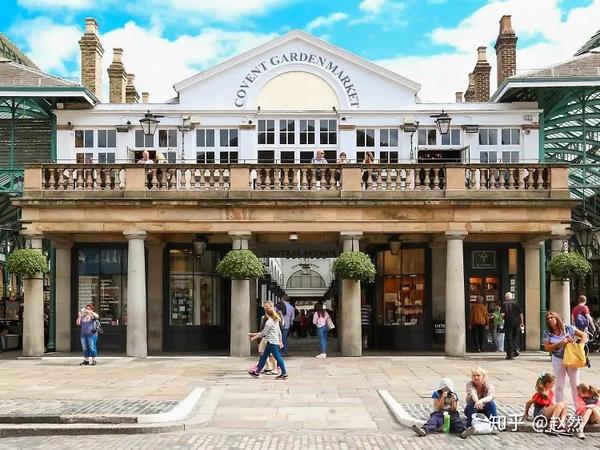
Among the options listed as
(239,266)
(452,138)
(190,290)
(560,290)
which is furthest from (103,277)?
(560,290)

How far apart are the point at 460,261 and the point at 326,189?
3.98 metres

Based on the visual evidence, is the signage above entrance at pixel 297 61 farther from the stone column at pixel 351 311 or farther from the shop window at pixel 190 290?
the stone column at pixel 351 311

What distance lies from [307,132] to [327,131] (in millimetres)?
634

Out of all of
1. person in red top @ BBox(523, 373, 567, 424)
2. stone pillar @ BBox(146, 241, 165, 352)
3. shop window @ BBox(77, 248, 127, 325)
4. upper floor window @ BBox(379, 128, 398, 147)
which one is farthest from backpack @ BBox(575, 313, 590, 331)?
shop window @ BBox(77, 248, 127, 325)

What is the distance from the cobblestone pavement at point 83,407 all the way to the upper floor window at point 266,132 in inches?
604

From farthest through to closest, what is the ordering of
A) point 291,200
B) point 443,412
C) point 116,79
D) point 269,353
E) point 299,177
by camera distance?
point 116,79
point 299,177
point 291,200
point 269,353
point 443,412

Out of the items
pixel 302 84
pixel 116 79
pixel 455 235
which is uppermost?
pixel 116 79

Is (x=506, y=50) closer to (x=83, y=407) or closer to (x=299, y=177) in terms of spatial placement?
(x=299, y=177)

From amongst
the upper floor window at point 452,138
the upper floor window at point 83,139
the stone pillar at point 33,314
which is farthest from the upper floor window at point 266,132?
the stone pillar at point 33,314

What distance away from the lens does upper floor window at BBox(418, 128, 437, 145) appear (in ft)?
94.4

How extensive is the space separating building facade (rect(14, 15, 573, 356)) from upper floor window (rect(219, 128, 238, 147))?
0.05 metres

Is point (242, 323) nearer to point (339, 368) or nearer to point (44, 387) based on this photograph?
point (339, 368)

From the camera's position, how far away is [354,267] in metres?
23.1

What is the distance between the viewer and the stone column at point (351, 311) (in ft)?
78.1
